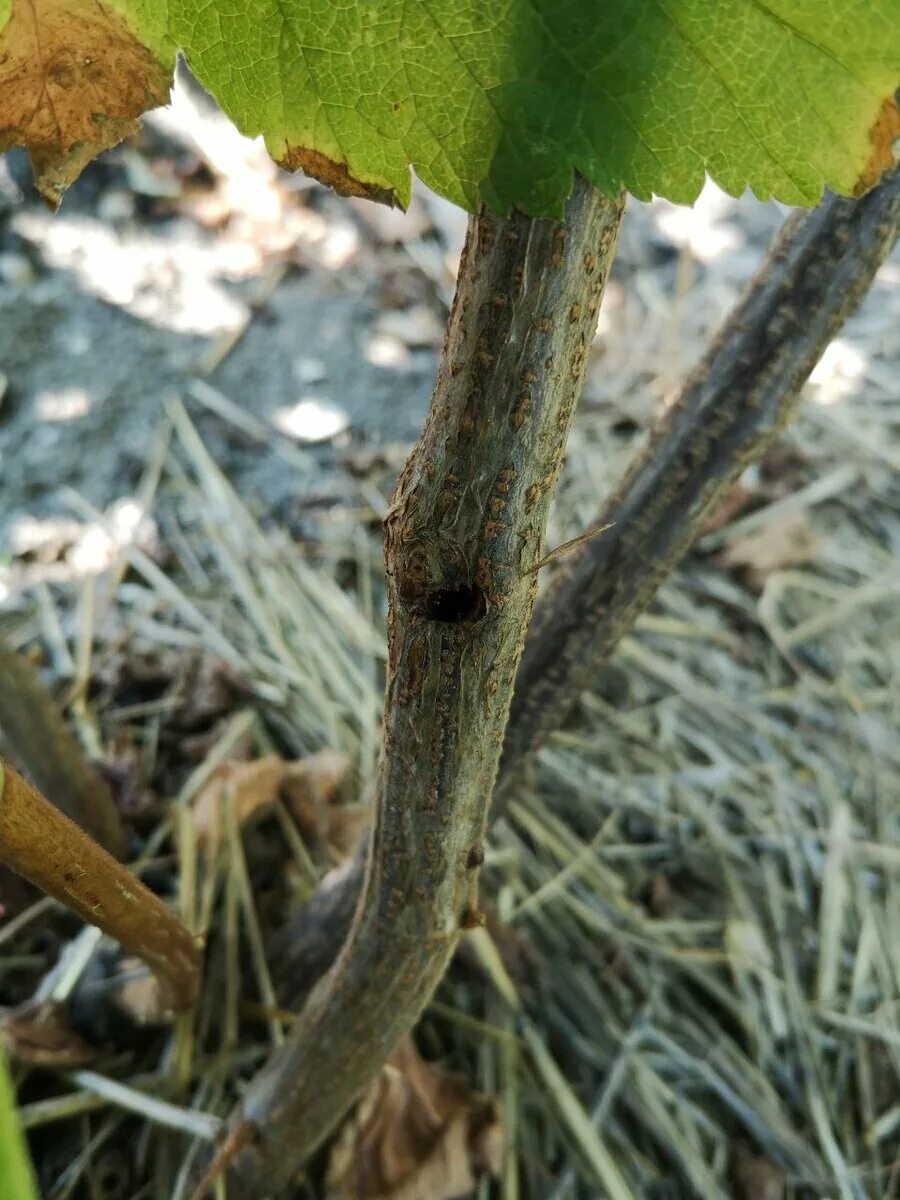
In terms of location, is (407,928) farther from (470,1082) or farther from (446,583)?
(470,1082)

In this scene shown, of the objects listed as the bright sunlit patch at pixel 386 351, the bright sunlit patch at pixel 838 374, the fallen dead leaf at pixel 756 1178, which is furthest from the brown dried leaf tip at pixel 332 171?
the bright sunlit patch at pixel 838 374

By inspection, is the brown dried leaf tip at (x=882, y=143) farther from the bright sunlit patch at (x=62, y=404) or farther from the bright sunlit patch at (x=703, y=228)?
the bright sunlit patch at (x=703, y=228)

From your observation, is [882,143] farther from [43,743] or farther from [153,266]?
[153,266]

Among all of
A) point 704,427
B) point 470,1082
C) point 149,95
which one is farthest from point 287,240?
point 149,95

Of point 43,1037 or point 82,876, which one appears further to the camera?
point 43,1037

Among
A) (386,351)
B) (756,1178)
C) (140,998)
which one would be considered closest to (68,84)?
(140,998)
